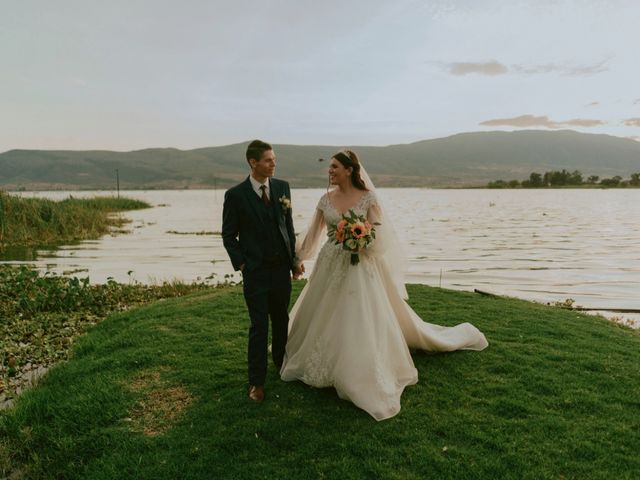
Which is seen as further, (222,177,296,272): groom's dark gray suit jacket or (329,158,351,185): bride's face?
(329,158,351,185): bride's face

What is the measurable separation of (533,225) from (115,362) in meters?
46.7

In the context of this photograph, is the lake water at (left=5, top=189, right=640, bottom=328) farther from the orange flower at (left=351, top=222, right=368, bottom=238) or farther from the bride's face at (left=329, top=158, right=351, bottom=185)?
the bride's face at (left=329, top=158, right=351, bottom=185)

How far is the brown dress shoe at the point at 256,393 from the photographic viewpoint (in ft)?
21.5

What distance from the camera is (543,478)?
4.87m

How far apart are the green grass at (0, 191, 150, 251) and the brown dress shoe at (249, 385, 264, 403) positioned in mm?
24228

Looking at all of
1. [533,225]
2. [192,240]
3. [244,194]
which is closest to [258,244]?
[244,194]

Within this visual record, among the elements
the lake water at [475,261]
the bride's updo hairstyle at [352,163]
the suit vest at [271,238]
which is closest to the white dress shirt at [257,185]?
the suit vest at [271,238]

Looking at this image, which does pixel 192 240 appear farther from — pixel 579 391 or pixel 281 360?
pixel 579 391

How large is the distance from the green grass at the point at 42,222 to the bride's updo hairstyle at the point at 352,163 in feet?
81.8

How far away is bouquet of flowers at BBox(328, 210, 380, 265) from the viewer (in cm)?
638

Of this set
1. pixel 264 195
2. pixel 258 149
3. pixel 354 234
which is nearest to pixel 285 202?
pixel 264 195

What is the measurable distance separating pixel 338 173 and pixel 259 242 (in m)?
1.46

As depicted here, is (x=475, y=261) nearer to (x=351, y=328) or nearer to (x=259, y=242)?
(x=351, y=328)

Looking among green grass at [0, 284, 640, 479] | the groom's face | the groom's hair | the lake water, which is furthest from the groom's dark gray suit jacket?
the lake water
